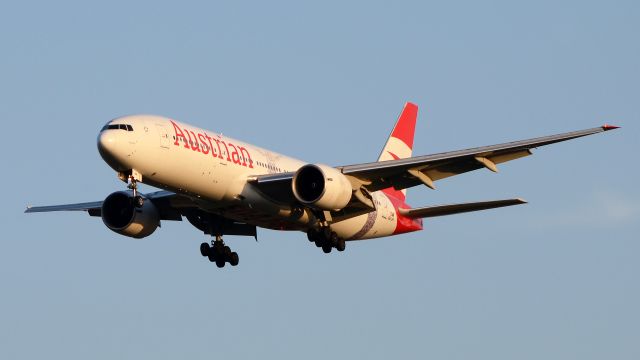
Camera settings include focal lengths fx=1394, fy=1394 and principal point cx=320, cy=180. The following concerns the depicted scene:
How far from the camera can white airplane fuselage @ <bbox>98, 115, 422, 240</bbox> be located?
154 ft

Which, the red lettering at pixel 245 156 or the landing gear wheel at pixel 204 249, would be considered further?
the landing gear wheel at pixel 204 249

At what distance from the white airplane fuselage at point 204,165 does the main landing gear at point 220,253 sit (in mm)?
3181

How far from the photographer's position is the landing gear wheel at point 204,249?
183 ft

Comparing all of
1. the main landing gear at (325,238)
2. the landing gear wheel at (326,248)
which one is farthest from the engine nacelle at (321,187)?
the landing gear wheel at (326,248)

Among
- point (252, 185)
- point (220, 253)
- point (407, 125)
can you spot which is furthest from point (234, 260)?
point (407, 125)

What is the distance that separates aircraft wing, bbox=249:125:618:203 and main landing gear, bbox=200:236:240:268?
5936mm

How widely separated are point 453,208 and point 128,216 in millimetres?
12577

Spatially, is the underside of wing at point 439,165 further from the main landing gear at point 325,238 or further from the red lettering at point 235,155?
the red lettering at point 235,155

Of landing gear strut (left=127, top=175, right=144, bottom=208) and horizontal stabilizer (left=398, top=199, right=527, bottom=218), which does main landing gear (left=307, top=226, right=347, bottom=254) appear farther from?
landing gear strut (left=127, top=175, right=144, bottom=208)

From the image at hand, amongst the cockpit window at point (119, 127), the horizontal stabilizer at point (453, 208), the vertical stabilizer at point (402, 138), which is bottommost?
the cockpit window at point (119, 127)

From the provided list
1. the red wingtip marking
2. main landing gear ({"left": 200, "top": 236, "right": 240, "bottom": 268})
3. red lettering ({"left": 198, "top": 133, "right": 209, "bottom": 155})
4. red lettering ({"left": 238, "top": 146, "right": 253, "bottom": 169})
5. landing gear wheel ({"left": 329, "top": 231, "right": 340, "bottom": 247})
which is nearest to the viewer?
red lettering ({"left": 198, "top": 133, "right": 209, "bottom": 155})

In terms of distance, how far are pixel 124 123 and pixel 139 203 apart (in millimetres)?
2848

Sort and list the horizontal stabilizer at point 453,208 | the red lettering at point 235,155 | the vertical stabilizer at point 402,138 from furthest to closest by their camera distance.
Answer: the vertical stabilizer at point 402,138 < the horizontal stabilizer at point 453,208 < the red lettering at point 235,155

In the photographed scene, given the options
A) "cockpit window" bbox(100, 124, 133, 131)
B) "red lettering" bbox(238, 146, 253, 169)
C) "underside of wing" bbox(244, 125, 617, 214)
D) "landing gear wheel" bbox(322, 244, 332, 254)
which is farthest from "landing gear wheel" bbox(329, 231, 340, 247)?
"cockpit window" bbox(100, 124, 133, 131)
